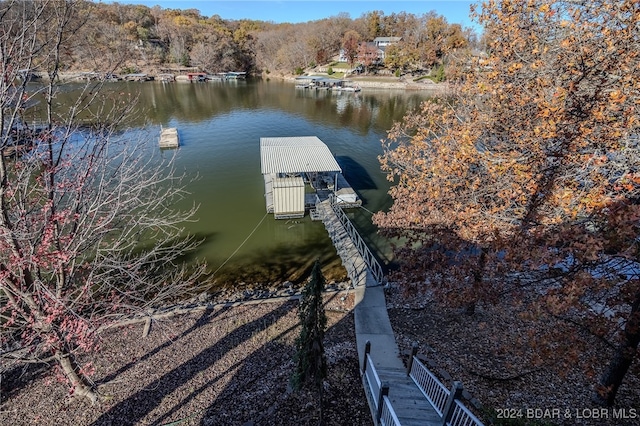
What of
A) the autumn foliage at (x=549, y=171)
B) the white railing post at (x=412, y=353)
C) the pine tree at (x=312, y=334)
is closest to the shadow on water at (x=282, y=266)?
the autumn foliage at (x=549, y=171)

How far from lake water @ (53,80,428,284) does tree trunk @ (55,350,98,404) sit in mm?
6464

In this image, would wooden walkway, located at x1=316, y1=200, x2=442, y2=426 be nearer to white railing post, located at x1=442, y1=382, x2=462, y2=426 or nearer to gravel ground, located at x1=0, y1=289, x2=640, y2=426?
gravel ground, located at x1=0, y1=289, x2=640, y2=426

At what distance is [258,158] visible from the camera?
2825cm

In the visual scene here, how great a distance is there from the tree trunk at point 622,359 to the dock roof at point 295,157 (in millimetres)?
14062

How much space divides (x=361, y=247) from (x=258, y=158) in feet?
54.6

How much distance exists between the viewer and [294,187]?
17.9m

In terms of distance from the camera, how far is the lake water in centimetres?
1577

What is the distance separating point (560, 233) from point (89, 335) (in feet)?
30.3

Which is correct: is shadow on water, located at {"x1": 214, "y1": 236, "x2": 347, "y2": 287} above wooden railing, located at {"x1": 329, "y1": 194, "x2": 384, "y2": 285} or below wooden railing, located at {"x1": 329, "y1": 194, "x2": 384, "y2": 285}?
below

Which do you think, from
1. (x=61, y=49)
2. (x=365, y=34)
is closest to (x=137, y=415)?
(x=61, y=49)

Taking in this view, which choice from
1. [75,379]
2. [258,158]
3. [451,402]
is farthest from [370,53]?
[451,402]

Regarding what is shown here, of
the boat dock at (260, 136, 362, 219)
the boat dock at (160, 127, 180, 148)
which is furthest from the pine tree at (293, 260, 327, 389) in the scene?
the boat dock at (160, 127, 180, 148)

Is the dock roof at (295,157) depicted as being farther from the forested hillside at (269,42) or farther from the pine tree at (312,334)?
the forested hillside at (269,42)

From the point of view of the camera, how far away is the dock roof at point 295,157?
18.3 m
